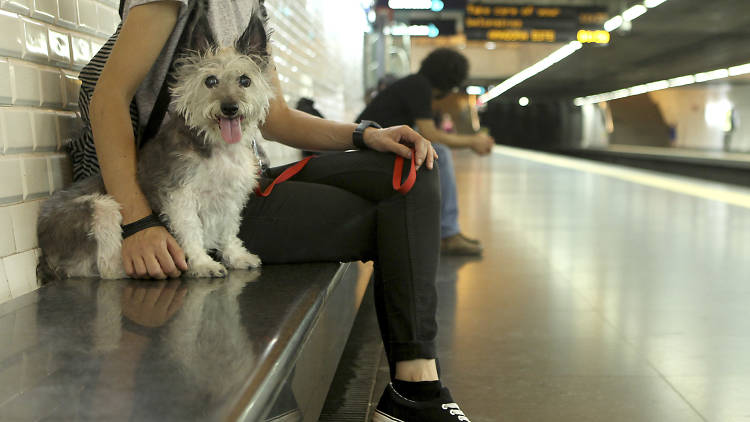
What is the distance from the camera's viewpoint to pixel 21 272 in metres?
1.85

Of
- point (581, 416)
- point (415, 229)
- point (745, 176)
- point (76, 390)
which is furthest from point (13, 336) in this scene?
point (745, 176)

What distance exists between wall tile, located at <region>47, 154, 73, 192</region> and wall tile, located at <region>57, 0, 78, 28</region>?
39 centimetres

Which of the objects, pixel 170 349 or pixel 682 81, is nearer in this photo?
pixel 170 349

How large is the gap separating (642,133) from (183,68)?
37.7m

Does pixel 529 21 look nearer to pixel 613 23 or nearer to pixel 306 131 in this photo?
pixel 613 23

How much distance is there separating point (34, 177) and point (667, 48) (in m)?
22.5

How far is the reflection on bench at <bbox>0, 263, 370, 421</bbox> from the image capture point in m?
0.99

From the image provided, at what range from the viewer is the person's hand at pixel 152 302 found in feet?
4.66

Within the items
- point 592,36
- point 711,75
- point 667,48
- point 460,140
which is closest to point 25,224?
point 460,140

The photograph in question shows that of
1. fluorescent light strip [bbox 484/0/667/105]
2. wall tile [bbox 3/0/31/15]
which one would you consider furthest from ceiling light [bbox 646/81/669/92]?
wall tile [bbox 3/0/31/15]

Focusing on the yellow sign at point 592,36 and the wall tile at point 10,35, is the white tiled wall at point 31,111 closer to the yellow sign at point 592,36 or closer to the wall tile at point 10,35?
the wall tile at point 10,35

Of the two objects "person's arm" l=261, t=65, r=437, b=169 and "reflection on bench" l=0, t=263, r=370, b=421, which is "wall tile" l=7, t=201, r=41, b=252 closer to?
"reflection on bench" l=0, t=263, r=370, b=421

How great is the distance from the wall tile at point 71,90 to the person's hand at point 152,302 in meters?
0.75

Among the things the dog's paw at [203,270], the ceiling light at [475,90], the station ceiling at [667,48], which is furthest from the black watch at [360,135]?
the ceiling light at [475,90]
